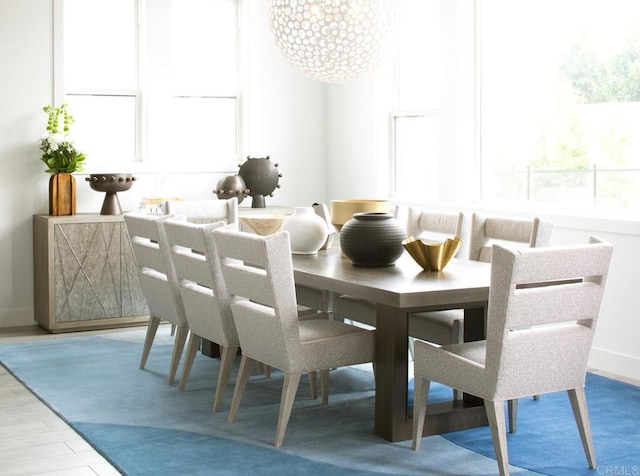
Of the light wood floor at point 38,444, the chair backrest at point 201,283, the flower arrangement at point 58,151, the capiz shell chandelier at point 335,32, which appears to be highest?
the capiz shell chandelier at point 335,32

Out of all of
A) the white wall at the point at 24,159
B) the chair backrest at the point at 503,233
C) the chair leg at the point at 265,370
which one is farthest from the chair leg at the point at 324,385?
the white wall at the point at 24,159

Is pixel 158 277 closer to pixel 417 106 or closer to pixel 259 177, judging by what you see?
pixel 259 177

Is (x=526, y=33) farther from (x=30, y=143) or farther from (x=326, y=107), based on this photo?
(x=30, y=143)

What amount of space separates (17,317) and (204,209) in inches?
77.9

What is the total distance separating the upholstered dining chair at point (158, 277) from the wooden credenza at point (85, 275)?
52.2 inches

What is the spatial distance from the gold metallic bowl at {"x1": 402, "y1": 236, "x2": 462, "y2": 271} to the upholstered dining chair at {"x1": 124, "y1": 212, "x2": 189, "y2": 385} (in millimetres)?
1286

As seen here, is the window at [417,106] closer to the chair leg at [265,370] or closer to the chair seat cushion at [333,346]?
the chair leg at [265,370]

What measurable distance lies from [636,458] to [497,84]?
3.26 m

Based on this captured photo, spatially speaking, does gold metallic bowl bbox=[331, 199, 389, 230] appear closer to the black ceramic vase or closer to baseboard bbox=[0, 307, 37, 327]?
the black ceramic vase

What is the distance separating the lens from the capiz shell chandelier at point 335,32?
418 centimetres

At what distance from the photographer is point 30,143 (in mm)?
6719

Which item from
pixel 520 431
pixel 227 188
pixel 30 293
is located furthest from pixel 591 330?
pixel 30 293

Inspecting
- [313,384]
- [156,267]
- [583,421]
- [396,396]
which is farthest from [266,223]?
[583,421]

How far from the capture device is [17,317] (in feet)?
22.2
